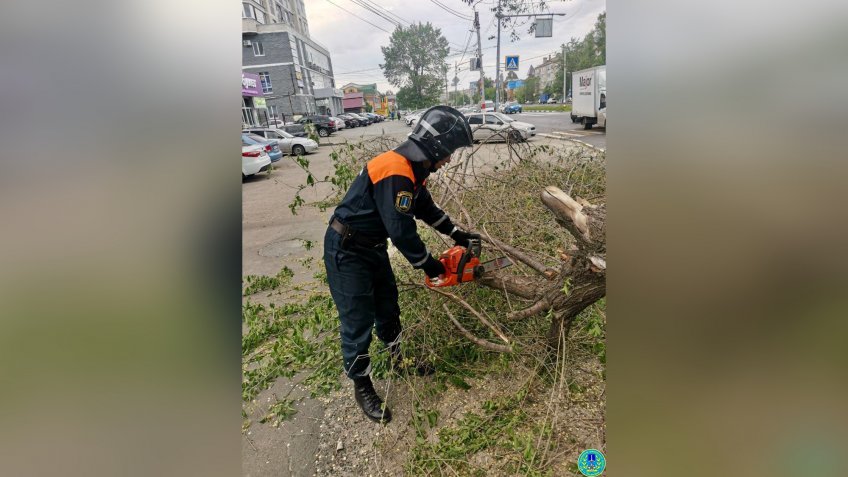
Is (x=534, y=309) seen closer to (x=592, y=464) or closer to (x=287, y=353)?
(x=592, y=464)

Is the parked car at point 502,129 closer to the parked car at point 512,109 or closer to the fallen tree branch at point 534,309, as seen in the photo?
the parked car at point 512,109

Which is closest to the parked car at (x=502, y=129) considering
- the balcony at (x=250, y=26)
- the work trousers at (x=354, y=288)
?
the work trousers at (x=354, y=288)

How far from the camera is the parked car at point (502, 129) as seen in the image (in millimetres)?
3012

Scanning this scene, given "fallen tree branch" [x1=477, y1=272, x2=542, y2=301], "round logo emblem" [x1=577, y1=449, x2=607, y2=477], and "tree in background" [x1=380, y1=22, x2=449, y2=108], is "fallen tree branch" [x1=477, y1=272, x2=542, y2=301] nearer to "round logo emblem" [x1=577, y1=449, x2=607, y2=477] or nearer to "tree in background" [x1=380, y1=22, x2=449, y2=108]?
"round logo emblem" [x1=577, y1=449, x2=607, y2=477]

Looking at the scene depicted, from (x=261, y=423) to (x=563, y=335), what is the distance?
2.08 meters

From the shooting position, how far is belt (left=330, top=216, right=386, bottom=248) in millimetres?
2146

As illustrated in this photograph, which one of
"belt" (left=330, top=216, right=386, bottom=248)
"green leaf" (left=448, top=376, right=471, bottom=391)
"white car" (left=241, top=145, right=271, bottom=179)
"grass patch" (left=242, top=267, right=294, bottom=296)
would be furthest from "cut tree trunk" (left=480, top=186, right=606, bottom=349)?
"grass patch" (left=242, top=267, right=294, bottom=296)

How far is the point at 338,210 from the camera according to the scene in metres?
2.17

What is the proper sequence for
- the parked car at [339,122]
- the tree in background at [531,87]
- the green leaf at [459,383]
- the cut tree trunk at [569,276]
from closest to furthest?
the cut tree trunk at [569,276] < the tree in background at [531,87] < the green leaf at [459,383] < the parked car at [339,122]

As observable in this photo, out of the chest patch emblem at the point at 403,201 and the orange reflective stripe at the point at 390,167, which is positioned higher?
the orange reflective stripe at the point at 390,167

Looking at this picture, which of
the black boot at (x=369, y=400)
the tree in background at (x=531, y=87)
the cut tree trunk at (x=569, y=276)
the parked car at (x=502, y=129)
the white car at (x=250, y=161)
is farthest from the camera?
the parked car at (x=502, y=129)

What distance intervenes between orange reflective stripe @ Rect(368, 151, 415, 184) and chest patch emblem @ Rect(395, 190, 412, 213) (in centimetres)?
9
